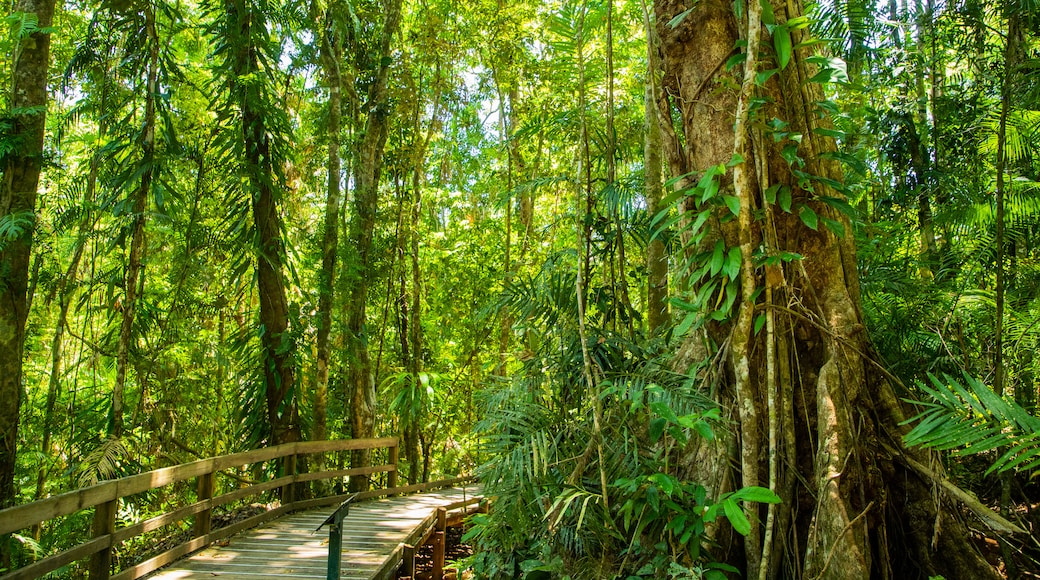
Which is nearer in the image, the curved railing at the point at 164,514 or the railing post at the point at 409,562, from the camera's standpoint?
the curved railing at the point at 164,514

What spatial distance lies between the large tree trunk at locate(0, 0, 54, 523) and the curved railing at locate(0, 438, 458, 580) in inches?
42.1

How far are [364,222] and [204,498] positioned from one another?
3.92 m

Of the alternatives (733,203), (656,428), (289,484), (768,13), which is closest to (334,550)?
(656,428)

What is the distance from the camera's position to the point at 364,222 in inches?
337

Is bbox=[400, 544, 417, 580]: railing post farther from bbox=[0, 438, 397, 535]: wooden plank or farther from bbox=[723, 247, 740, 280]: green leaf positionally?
bbox=[723, 247, 740, 280]: green leaf

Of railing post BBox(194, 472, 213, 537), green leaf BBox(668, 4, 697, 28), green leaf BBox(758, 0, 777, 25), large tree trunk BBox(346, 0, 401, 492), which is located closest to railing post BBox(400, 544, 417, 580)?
railing post BBox(194, 472, 213, 537)

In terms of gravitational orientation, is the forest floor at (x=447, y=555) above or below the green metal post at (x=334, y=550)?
below

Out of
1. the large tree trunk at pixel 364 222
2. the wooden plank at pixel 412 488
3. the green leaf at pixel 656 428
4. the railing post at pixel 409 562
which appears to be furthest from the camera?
the wooden plank at pixel 412 488

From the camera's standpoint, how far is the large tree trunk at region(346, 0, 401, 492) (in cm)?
841

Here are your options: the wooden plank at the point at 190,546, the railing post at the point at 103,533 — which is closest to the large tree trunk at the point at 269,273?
the wooden plank at the point at 190,546

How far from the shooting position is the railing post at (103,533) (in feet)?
14.4

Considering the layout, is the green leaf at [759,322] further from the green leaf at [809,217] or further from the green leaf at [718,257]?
the green leaf at [809,217]

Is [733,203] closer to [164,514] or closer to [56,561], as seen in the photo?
[56,561]

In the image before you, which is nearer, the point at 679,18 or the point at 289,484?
the point at 679,18
